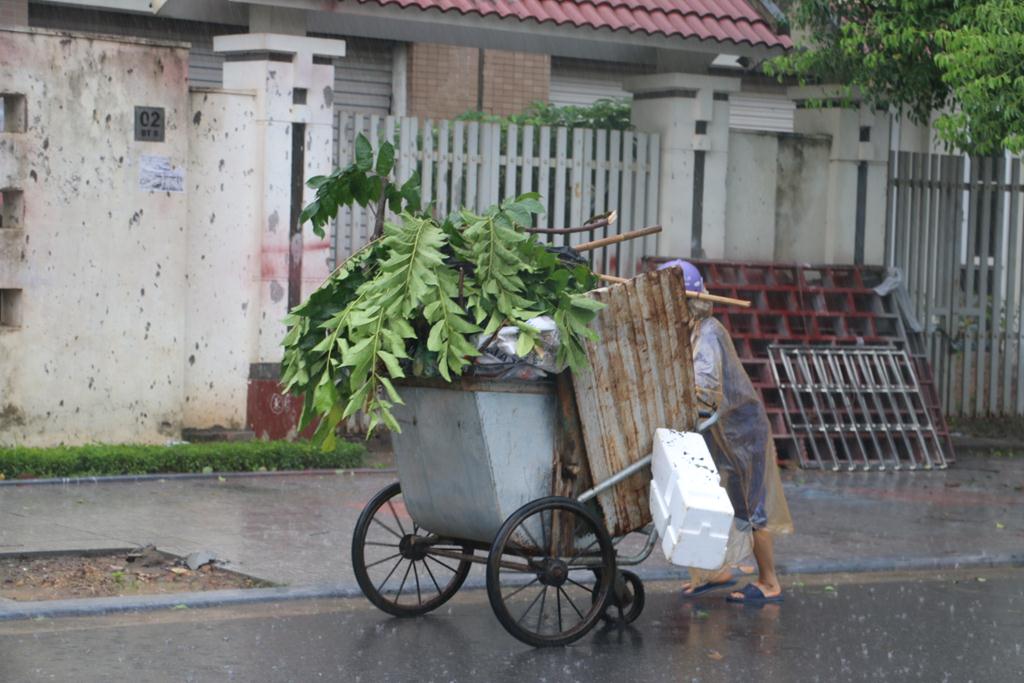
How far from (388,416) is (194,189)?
6228 mm

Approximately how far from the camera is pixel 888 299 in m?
15.6

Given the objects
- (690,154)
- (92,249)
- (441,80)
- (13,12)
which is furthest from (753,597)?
(441,80)

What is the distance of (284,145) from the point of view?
1335cm

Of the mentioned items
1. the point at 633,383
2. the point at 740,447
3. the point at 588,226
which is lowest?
the point at 740,447

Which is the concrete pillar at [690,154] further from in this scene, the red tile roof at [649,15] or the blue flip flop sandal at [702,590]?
the blue flip flop sandal at [702,590]

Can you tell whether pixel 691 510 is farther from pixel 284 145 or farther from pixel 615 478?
pixel 284 145

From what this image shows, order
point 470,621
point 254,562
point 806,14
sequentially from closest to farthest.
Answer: point 470,621 < point 254,562 < point 806,14

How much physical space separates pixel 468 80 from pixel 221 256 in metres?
8.29

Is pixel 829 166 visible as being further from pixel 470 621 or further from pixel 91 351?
pixel 470 621

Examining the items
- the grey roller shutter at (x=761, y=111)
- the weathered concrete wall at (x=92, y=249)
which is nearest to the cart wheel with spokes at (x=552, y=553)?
the weathered concrete wall at (x=92, y=249)

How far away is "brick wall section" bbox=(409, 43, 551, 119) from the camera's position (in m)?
19.9

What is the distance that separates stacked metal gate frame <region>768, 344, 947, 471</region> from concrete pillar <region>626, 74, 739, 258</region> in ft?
4.73

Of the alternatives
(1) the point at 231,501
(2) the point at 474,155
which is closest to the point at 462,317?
(1) the point at 231,501

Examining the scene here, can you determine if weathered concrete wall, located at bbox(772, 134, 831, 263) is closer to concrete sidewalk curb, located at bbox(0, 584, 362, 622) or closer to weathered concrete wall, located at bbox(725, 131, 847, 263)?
weathered concrete wall, located at bbox(725, 131, 847, 263)
